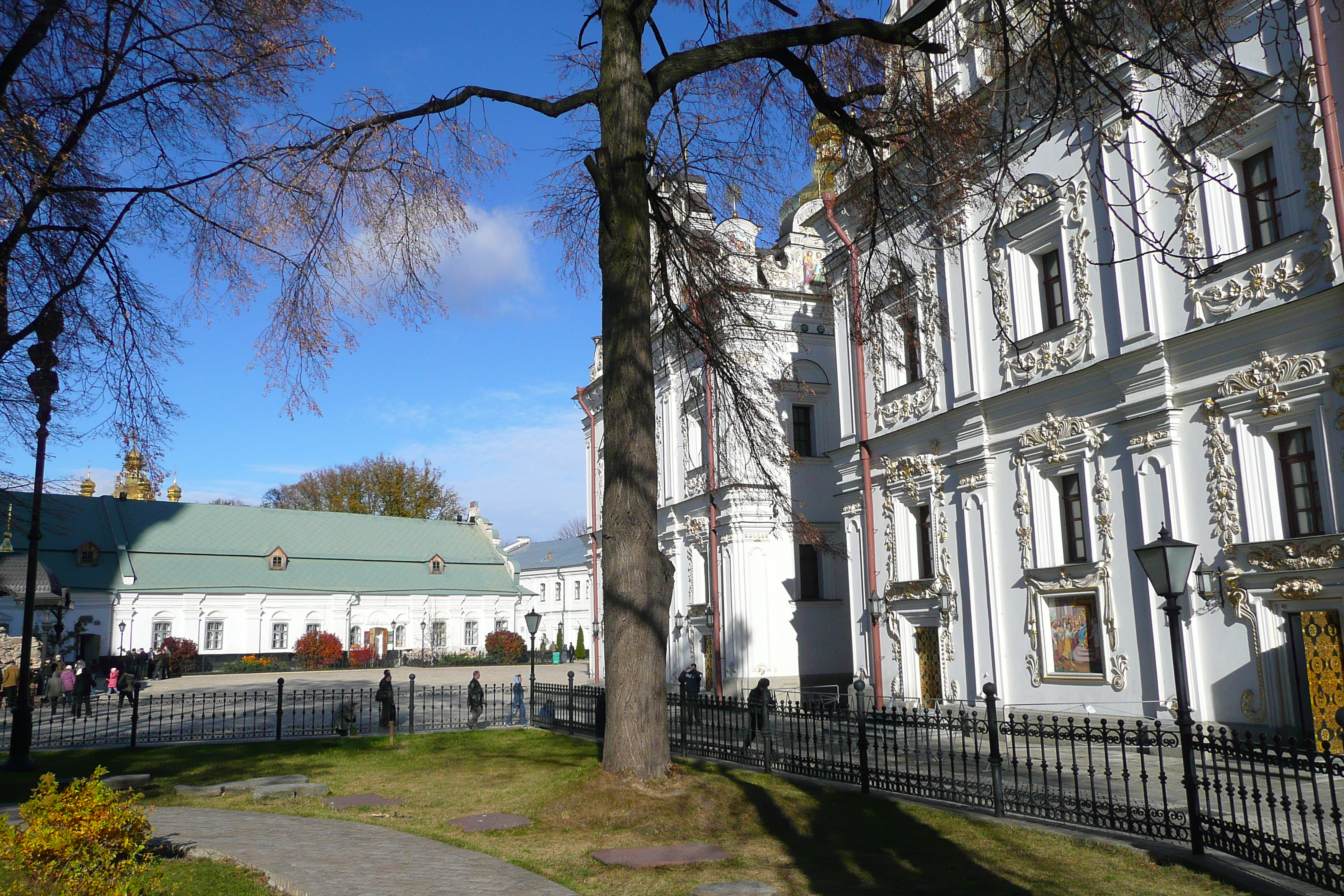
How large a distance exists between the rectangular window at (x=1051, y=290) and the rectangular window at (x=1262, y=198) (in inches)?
143

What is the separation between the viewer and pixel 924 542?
2214cm

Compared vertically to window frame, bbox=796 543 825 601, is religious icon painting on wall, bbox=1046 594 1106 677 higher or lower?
lower

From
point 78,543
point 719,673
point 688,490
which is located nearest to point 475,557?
point 78,543

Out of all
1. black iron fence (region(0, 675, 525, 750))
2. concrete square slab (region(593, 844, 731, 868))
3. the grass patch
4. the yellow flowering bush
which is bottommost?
black iron fence (region(0, 675, 525, 750))

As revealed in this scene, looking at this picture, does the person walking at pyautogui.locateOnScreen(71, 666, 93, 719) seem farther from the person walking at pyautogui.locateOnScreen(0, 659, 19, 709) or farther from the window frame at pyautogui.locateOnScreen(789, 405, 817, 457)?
the window frame at pyautogui.locateOnScreen(789, 405, 817, 457)

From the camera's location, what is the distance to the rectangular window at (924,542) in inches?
865

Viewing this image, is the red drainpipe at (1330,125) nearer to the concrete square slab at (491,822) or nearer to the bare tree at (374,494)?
the concrete square slab at (491,822)

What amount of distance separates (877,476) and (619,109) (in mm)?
14454

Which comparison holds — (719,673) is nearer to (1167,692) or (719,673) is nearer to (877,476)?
(877,476)

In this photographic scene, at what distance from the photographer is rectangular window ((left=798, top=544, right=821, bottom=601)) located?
3081cm

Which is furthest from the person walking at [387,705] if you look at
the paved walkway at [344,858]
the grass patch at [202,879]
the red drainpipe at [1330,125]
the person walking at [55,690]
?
the red drainpipe at [1330,125]

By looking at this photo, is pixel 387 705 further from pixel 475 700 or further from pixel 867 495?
pixel 867 495

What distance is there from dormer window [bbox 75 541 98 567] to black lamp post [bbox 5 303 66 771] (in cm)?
3718

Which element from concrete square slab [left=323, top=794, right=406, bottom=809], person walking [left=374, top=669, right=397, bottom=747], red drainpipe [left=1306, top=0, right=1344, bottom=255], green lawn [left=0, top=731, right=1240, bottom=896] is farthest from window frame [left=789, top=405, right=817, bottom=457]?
concrete square slab [left=323, top=794, right=406, bottom=809]
